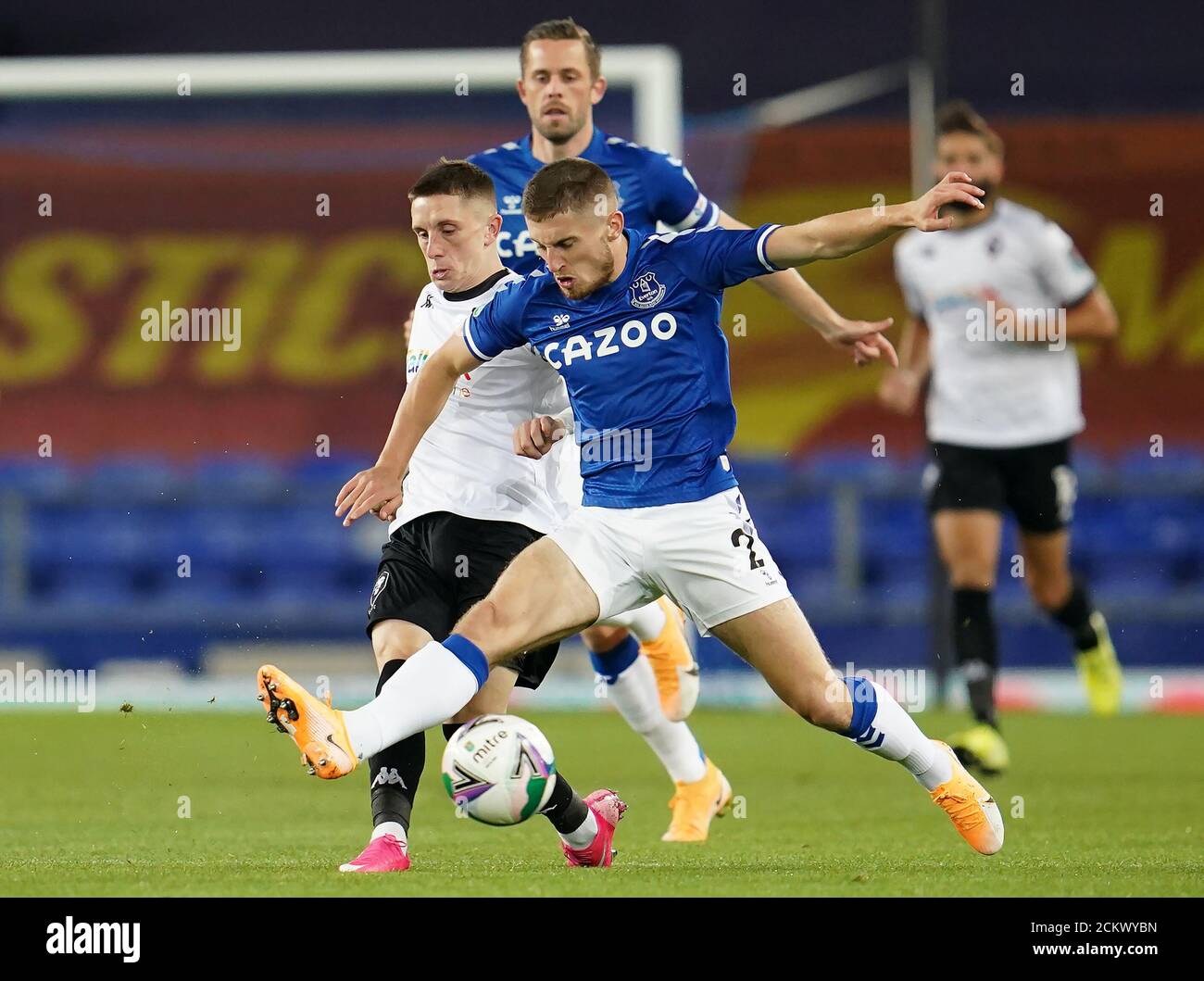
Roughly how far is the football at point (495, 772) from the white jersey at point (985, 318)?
434 centimetres

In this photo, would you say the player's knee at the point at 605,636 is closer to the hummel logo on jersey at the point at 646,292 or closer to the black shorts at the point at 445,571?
the black shorts at the point at 445,571

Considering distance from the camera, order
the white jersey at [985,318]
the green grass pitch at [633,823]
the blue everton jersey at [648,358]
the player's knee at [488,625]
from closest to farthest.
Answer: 1. the green grass pitch at [633,823]
2. the player's knee at [488,625]
3. the blue everton jersey at [648,358]
4. the white jersey at [985,318]

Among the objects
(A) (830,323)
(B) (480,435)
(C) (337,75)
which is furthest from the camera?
(C) (337,75)

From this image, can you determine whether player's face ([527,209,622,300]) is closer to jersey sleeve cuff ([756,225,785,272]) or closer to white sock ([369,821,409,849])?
jersey sleeve cuff ([756,225,785,272])

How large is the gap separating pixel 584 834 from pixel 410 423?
1193 mm

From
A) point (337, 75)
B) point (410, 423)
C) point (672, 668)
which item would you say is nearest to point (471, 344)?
point (410, 423)

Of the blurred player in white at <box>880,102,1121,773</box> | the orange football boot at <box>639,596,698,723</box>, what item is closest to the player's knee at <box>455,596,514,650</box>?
the orange football boot at <box>639,596,698,723</box>

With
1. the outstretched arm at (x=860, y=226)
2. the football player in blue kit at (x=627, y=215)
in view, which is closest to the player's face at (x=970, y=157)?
the football player in blue kit at (x=627, y=215)

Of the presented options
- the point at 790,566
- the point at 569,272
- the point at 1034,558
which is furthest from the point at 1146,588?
the point at 569,272

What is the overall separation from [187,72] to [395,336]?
5476 mm

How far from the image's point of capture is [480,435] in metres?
5.71

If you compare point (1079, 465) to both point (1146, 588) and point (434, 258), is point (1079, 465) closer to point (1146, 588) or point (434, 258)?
point (1146, 588)

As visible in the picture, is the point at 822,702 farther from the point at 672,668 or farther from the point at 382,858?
the point at 672,668

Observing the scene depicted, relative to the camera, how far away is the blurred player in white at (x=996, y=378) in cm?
855
